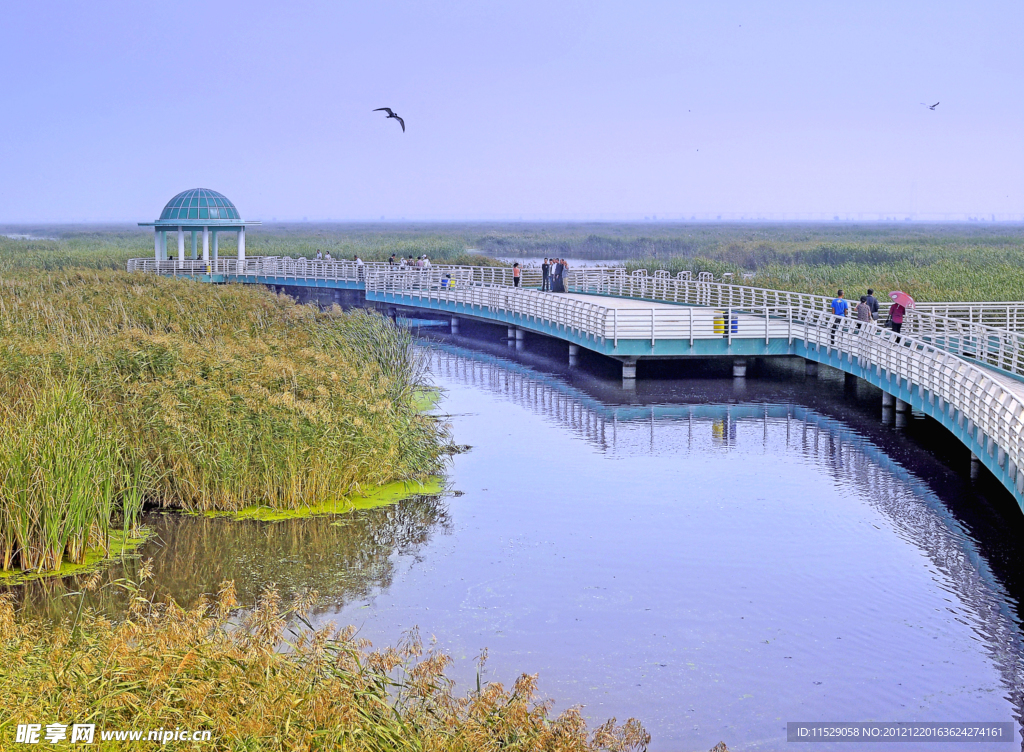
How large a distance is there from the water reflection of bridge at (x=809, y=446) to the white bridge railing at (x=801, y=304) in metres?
3.44

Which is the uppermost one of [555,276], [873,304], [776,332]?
[555,276]

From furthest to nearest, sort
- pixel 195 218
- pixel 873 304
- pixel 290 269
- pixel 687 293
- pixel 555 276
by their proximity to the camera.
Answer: pixel 290 269
pixel 195 218
pixel 555 276
pixel 687 293
pixel 873 304

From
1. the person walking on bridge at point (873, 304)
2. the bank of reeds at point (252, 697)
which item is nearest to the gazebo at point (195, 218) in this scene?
the person walking on bridge at point (873, 304)

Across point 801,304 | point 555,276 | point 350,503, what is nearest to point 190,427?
point 350,503

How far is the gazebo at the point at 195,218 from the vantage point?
52344mm

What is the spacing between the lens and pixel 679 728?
31.5 feet

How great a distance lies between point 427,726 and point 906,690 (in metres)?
4.67

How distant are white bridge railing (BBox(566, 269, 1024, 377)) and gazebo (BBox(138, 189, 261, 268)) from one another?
16795 mm

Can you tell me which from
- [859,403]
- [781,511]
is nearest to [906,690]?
[781,511]

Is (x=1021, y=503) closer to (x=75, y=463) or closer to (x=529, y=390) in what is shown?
(x=75, y=463)

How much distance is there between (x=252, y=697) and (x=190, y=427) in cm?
860

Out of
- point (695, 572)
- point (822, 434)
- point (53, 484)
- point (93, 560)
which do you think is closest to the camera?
point (53, 484)

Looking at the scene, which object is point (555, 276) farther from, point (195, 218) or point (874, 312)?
point (195, 218)

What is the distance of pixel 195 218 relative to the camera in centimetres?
5244
